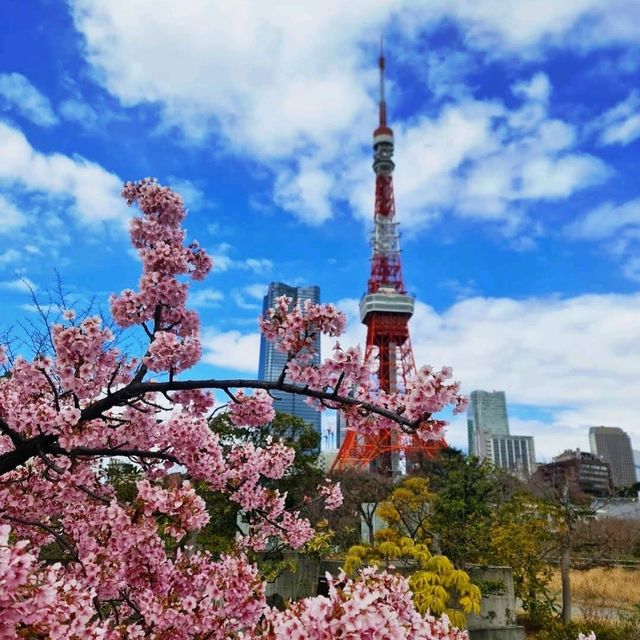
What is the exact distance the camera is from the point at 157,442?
3.80 m

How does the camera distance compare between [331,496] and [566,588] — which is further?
[566,588]

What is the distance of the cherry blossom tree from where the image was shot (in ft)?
8.95

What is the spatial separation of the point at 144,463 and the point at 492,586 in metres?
5.64

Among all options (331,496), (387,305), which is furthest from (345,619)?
(387,305)

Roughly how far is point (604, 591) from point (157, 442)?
36.1 ft

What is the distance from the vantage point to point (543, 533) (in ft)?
30.0

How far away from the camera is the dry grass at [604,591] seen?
31.3ft

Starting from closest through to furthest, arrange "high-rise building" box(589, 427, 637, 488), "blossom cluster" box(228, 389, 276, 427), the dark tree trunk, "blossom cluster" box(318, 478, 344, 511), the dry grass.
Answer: "blossom cluster" box(228, 389, 276, 427)
"blossom cluster" box(318, 478, 344, 511)
the dark tree trunk
the dry grass
"high-rise building" box(589, 427, 637, 488)

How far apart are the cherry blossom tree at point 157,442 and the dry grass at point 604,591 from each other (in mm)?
7605

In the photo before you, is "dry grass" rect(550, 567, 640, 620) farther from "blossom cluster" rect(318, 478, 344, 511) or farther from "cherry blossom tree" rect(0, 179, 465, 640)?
"cherry blossom tree" rect(0, 179, 465, 640)

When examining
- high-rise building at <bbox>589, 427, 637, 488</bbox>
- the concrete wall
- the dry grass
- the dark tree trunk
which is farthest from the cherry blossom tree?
high-rise building at <bbox>589, 427, 637, 488</bbox>

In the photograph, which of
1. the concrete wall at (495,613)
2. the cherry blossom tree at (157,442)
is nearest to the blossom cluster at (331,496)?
the cherry blossom tree at (157,442)

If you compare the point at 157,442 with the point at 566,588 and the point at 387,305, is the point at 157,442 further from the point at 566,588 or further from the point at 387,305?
the point at 387,305

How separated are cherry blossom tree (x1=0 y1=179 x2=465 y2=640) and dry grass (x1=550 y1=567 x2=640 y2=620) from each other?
7605 millimetres
